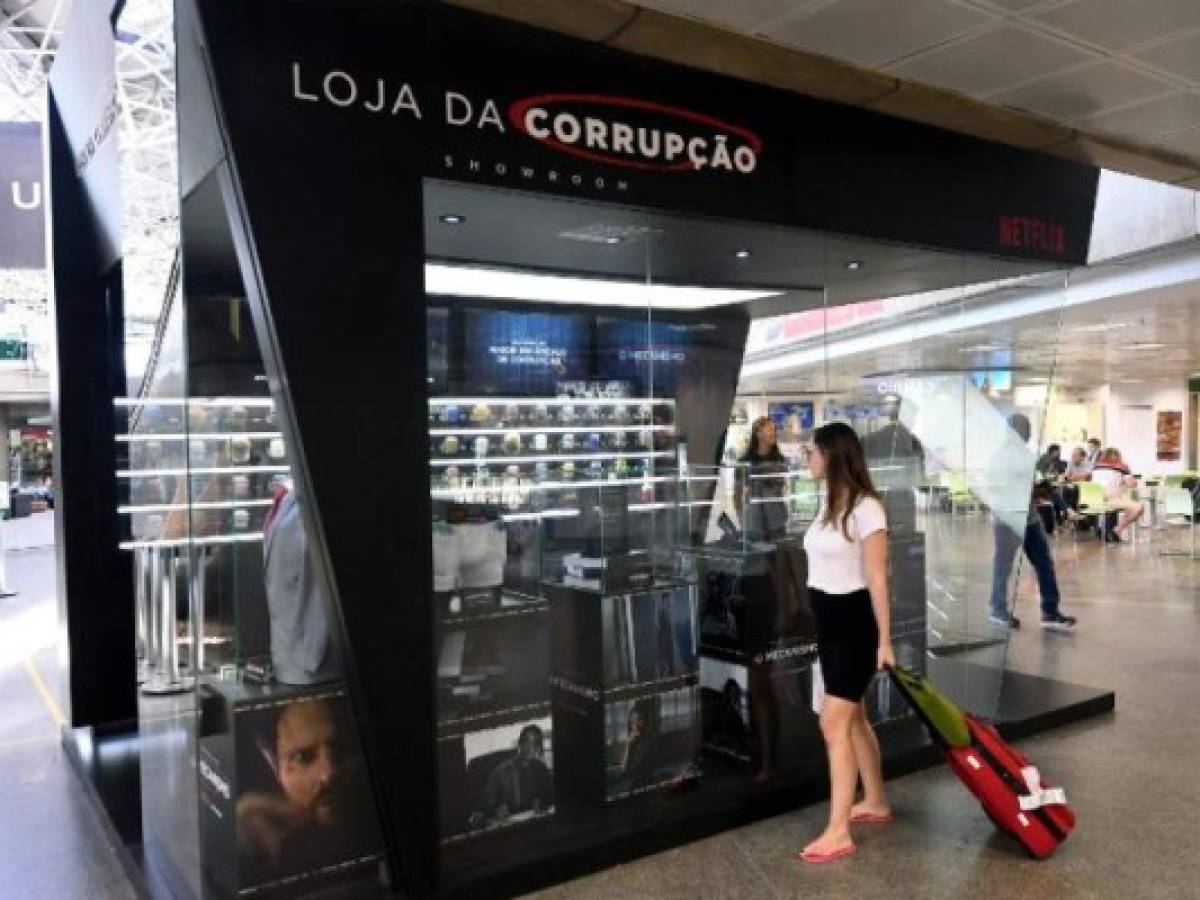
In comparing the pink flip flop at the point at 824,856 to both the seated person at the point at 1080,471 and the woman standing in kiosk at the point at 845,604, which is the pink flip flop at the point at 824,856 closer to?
the woman standing in kiosk at the point at 845,604

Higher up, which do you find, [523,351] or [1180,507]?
[523,351]

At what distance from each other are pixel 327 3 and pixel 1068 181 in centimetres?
400

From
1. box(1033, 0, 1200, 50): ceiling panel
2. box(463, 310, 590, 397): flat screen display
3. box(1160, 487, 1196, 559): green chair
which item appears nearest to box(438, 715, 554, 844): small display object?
box(463, 310, 590, 397): flat screen display

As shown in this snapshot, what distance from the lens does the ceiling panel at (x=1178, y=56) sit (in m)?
3.48

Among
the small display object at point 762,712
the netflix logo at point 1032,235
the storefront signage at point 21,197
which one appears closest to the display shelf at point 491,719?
the small display object at point 762,712

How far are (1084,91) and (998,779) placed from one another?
2773 mm

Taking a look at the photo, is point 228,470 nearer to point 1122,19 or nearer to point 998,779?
point 998,779

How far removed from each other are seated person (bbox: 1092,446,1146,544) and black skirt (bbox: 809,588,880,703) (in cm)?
1199

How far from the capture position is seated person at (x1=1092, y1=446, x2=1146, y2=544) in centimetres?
1365

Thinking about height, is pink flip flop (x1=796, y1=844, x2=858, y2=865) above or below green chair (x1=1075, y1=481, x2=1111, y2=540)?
below

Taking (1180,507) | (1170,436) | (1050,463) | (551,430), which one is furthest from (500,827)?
(1170,436)

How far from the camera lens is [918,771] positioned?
423cm

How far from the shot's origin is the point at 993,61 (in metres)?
3.63

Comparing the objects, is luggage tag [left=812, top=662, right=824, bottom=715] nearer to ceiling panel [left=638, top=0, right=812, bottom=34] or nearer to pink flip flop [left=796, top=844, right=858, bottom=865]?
pink flip flop [left=796, top=844, right=858, bottom=865]
